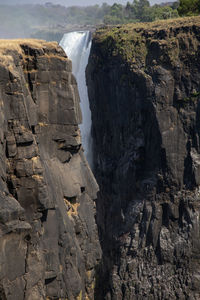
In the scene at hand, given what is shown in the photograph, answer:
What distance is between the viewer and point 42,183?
18.5 metres

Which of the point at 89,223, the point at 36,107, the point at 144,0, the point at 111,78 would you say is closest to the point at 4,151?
the point at 36,107

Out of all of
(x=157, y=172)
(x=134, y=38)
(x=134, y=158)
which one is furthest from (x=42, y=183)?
(x=134, y=38)

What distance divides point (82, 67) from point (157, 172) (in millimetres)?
22742

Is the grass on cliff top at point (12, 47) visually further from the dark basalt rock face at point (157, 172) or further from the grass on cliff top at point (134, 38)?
the grass on cliff top at point (134, 38)

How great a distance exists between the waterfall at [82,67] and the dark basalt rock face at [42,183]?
1338 inches

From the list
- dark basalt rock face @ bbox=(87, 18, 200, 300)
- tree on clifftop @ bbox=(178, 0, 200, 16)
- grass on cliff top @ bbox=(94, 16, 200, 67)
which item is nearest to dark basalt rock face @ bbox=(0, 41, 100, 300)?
dark basalt rock face @ bbox=(87, 18, 200, 300)

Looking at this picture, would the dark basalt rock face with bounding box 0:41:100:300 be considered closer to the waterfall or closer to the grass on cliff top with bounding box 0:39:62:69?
the grass on cliff top with bounding box 0:39:62:69

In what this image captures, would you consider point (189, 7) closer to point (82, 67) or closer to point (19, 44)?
point (82, 67)

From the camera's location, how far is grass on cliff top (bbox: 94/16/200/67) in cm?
4569

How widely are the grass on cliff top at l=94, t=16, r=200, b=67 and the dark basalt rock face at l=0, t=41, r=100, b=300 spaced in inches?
974

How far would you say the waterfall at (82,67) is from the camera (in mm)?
59222

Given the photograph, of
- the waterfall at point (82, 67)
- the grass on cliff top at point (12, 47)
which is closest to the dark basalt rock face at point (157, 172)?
the waterfall at point (82, 67)

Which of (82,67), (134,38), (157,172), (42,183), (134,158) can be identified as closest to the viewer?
(42,183)

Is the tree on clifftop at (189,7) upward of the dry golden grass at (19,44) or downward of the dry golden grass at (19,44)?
upward
